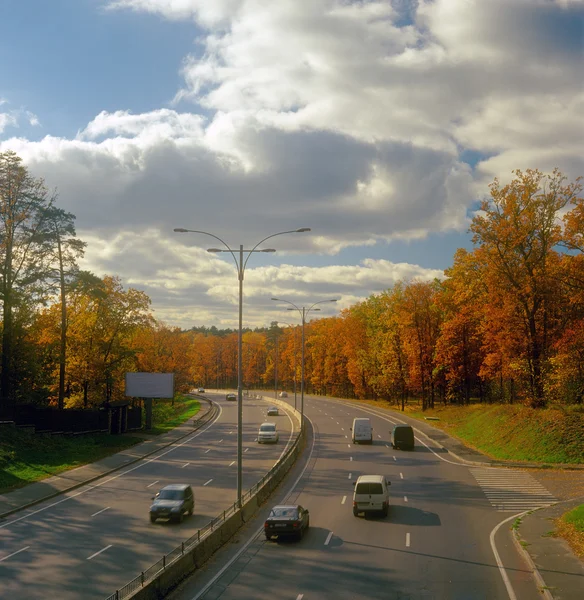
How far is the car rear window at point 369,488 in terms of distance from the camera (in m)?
27.6

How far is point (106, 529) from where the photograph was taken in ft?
86.0

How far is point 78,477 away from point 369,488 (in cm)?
2105

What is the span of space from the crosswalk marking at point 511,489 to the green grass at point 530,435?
139 inches

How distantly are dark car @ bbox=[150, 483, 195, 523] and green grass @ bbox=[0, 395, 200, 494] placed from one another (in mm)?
12641

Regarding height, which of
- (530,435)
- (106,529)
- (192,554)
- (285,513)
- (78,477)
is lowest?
(78,477)

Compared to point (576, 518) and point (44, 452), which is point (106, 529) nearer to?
point (576, 518)

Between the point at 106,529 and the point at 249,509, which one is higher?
the point at 249,509

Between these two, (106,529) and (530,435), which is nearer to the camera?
(106,529)

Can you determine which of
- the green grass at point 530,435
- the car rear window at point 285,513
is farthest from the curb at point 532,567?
the green grass at point 530,435

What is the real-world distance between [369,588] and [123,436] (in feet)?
150

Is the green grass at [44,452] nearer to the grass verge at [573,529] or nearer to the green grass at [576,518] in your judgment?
the grass verge at [573,529]

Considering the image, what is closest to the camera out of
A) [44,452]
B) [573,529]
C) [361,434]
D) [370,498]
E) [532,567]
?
[532,567]

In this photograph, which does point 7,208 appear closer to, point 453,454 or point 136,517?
point 136,517

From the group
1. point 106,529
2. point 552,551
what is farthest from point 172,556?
point 552,551
